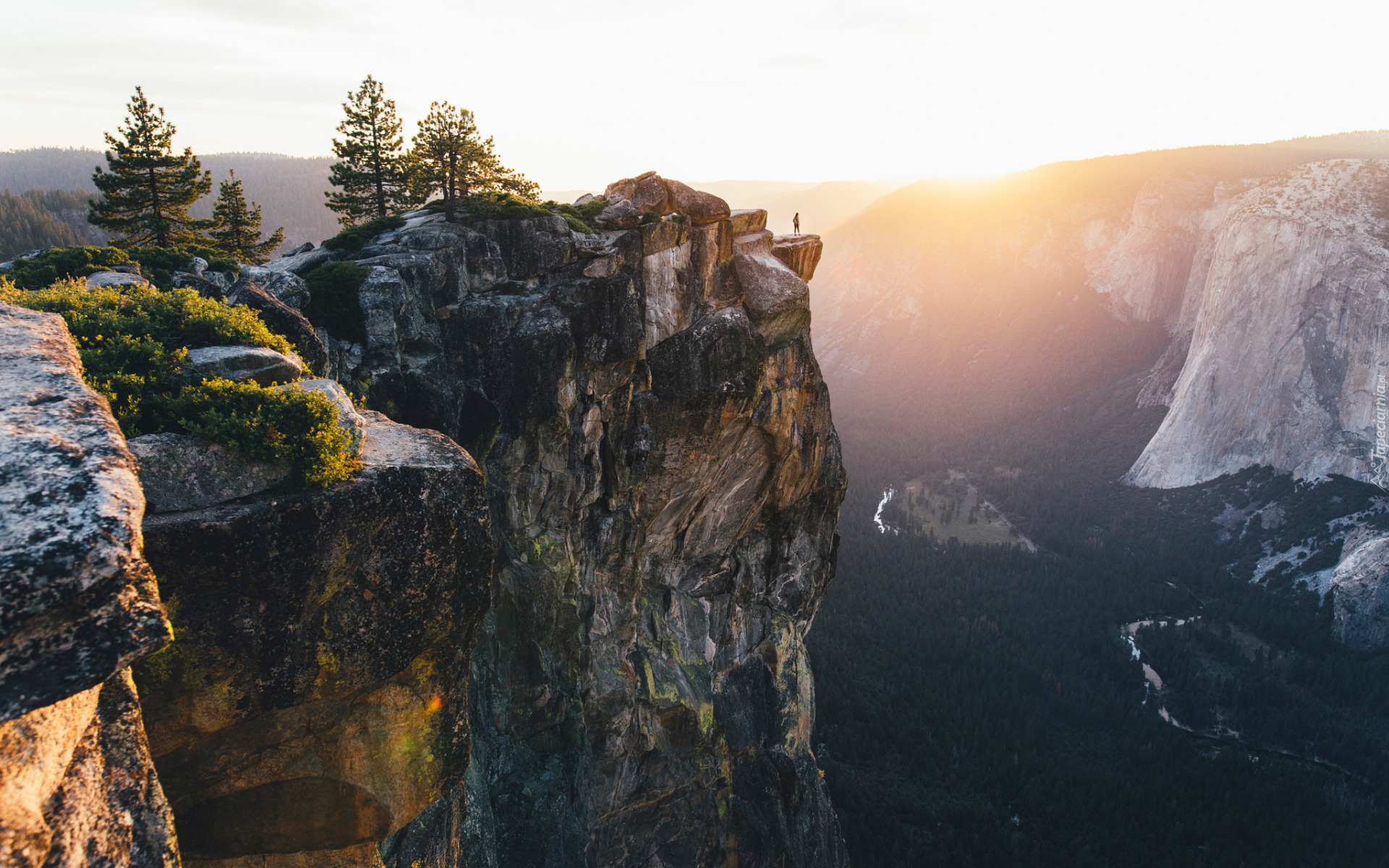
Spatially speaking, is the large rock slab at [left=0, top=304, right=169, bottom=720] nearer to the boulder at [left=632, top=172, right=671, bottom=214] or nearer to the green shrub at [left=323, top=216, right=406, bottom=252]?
the green shrub at [left=323, top=216, right=406, bottom=252]

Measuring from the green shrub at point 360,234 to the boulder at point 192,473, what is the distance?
16.3 meters

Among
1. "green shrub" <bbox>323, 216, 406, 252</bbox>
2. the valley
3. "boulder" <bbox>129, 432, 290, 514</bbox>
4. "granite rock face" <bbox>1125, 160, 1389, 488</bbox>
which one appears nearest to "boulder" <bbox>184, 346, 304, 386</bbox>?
"boulder" <bbox>129, 432, 290, 514</bbox>

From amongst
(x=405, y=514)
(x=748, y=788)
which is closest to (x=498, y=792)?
(x=748, y=788)

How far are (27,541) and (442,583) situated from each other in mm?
6590

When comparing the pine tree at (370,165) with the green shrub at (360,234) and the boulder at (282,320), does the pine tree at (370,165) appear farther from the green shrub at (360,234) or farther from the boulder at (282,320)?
the boulder at (282,320)

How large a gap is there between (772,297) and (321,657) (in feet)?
82.2

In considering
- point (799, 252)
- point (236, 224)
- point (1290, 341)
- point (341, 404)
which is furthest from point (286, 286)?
point (1290, 341)

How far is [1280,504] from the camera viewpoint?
272 ft

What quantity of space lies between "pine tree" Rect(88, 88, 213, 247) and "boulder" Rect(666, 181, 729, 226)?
71.1 ft

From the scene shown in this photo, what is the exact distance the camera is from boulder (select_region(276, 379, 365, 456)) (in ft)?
37.8

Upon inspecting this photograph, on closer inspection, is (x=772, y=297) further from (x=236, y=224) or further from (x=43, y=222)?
(x=43, y=222)

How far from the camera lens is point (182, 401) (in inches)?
413

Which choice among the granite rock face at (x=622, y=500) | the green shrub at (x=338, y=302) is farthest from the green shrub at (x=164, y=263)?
the granite rock face at (x=622, y=500)

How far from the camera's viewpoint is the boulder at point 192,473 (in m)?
9.66
